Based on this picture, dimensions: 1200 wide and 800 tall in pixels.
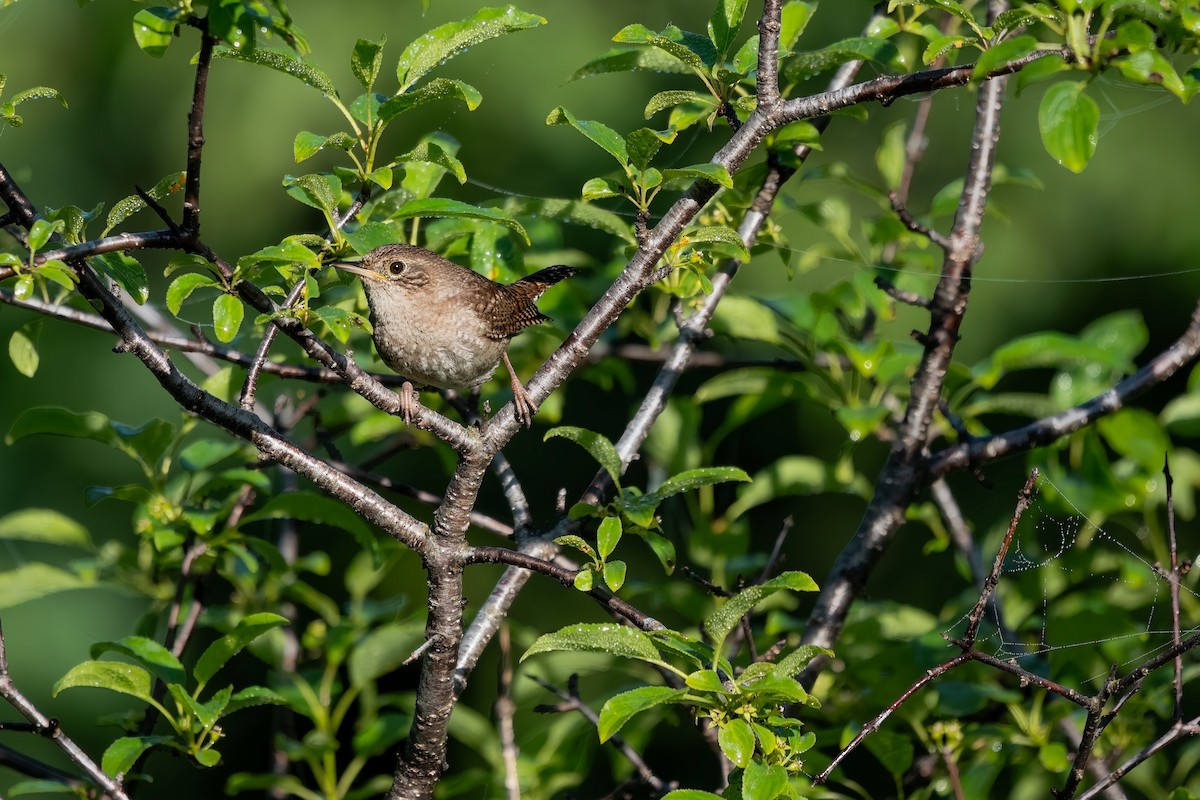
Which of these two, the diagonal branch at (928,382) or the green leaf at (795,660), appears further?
the diagonal branch at (928,382)

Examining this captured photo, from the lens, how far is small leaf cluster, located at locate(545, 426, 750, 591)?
194 centimetres

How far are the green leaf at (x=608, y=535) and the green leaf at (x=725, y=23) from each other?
2.84 ft

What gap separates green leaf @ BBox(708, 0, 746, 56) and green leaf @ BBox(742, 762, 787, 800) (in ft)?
4.05

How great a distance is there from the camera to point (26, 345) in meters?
2.43

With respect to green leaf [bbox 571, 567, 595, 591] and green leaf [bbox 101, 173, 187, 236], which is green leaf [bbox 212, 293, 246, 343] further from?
green leaf [bbox 571, 567, 595, 591]

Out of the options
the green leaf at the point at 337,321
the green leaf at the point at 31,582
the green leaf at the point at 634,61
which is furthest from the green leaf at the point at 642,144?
the green leaf at the point at 31,582

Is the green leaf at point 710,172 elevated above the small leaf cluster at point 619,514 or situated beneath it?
elevated above

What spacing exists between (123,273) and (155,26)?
0.47 meters

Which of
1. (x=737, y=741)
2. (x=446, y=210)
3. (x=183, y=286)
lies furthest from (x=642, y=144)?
(x=737, y=741)

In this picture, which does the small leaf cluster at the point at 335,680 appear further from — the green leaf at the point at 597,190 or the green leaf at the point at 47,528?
the green leaf at the point at 597,190

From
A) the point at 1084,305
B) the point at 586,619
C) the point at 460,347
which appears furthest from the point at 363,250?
the point at 1084,305

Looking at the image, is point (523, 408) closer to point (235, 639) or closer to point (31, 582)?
point (235, 639)

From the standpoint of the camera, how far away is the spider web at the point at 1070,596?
267 cm

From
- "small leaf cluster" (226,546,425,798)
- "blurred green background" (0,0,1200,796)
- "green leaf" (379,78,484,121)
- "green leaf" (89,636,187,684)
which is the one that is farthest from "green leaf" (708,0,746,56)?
"blurred green background" (0,0,1200,796)
